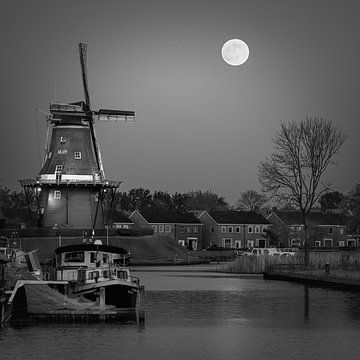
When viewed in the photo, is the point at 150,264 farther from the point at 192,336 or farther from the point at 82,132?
the point at 192,336

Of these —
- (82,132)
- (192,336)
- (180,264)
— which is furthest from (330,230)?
(192,336)

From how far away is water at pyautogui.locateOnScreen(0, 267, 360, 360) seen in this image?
125 ft

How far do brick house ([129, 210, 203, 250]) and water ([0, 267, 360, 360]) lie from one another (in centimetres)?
11341

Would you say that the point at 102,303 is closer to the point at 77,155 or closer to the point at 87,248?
the point at 87,248

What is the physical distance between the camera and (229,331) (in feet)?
148

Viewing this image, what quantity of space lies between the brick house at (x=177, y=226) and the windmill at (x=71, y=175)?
5821 centimetres

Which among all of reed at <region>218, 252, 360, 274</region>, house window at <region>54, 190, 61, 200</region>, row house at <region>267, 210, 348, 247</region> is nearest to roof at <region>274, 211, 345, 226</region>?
row house at <region>267, 210, 348, 247</region>

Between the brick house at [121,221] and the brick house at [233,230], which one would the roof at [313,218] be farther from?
the brick house at [121,221]

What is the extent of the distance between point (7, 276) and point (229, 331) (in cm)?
1387

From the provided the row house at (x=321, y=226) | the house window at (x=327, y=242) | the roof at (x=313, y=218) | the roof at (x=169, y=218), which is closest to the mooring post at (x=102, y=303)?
the roof at (x=169, y=218)

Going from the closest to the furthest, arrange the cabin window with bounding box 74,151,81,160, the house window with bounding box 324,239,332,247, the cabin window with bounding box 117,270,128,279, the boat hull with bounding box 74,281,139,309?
the boat hull with bounding box 74,281,139,309
the cabin window with bounding box 117,270,128,279
the cabin window with bounding box 74,151,81,160
the house window with bounding box 324,239,332,247

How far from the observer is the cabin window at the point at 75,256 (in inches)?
2080

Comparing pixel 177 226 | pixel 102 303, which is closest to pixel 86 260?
pixel 102 303

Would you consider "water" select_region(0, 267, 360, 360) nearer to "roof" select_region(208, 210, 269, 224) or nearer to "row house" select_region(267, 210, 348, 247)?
"roof" select_region(208, 210, 269, 224)
